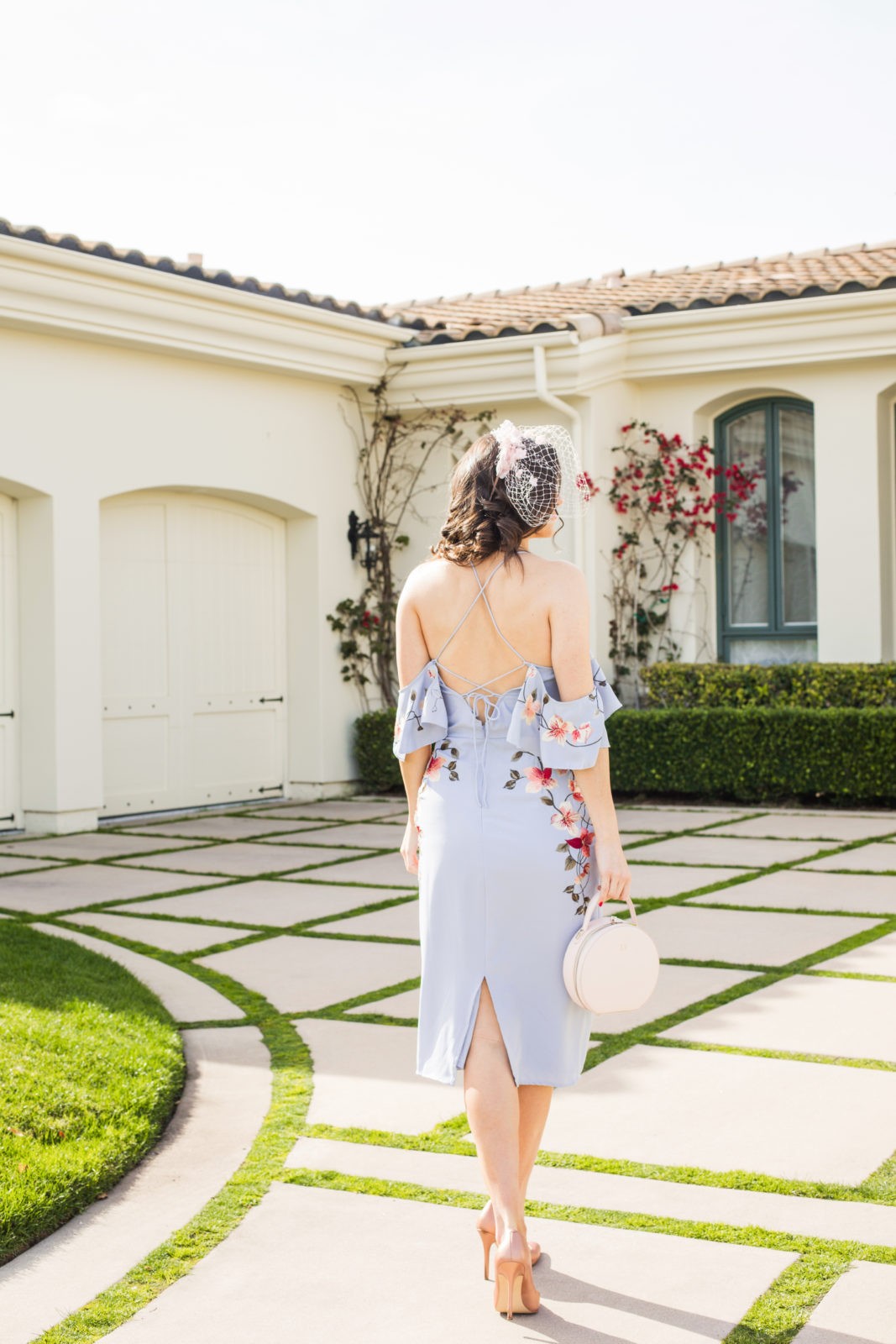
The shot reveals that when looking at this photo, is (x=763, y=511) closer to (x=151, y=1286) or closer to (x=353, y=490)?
(x=353, y=490)

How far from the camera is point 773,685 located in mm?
10797

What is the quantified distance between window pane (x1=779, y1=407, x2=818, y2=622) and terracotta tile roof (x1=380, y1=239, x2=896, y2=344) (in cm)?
111

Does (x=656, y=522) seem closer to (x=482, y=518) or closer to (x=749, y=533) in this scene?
(x=749, y=533)

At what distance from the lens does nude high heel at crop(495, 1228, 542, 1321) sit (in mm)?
2676

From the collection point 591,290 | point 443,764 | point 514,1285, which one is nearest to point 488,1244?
point 514,1285

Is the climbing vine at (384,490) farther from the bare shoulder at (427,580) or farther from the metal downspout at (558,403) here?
the bare shoulder at (427,580)

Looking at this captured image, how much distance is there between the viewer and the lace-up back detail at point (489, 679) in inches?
118

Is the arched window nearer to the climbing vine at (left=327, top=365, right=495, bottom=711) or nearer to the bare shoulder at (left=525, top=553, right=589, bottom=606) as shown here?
the climbing vine at (left=327, top=365, right=495, bottom=711)

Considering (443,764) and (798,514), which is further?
(798,514)

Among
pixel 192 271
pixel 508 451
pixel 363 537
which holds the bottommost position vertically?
pixel 508 451

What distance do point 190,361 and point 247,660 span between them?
2.36 m

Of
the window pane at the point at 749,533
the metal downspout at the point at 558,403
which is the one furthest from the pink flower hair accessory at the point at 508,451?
the window pane at the point at 749,533

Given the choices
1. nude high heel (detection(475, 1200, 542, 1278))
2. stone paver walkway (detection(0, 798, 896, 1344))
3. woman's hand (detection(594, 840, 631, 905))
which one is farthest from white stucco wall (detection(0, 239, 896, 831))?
nude high heel (detection(475, 1200, 542, 1278))

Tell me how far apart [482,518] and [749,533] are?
9.35 m
